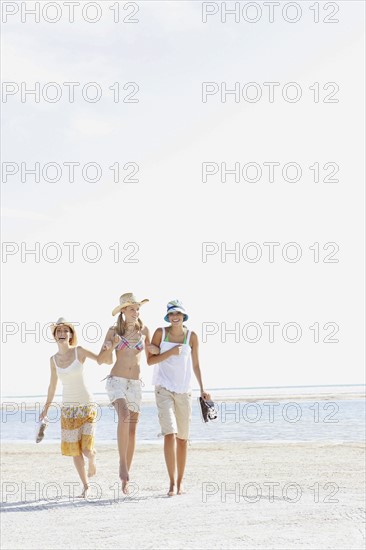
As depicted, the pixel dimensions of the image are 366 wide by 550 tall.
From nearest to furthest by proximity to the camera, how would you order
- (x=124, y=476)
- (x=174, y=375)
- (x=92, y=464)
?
(x=174, y=375), (x=124, y=476), (x=92, y=464)

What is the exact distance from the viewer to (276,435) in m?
25.1

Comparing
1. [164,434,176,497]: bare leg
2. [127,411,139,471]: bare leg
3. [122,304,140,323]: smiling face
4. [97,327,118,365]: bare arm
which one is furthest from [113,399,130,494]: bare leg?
[122,304,140,323]: smiling face

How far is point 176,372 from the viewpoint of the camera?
9.73 meters

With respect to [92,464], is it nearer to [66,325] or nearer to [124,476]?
[124,476]

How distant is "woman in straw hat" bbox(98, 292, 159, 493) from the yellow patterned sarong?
345 millimetres

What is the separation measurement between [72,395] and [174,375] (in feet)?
3.85

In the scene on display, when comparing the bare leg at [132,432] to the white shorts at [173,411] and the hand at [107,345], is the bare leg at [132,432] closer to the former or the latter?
the white shorts at [173,411]

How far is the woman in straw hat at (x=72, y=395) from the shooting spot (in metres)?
9.44

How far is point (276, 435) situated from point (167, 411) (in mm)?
15958

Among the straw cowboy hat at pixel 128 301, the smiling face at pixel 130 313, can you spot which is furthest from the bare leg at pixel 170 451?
the straw cowboy hat at pixel 128 301

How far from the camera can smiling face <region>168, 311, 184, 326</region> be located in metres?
9.51

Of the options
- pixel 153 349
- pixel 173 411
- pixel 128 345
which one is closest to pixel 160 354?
pixel 153 349

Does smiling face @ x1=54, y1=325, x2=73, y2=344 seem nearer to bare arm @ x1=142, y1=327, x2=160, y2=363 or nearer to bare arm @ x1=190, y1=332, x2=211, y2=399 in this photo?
bare arm @ x1=142, y1=327, x2=160, y2=363

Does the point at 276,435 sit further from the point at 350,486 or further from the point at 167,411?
the point at 167,411
